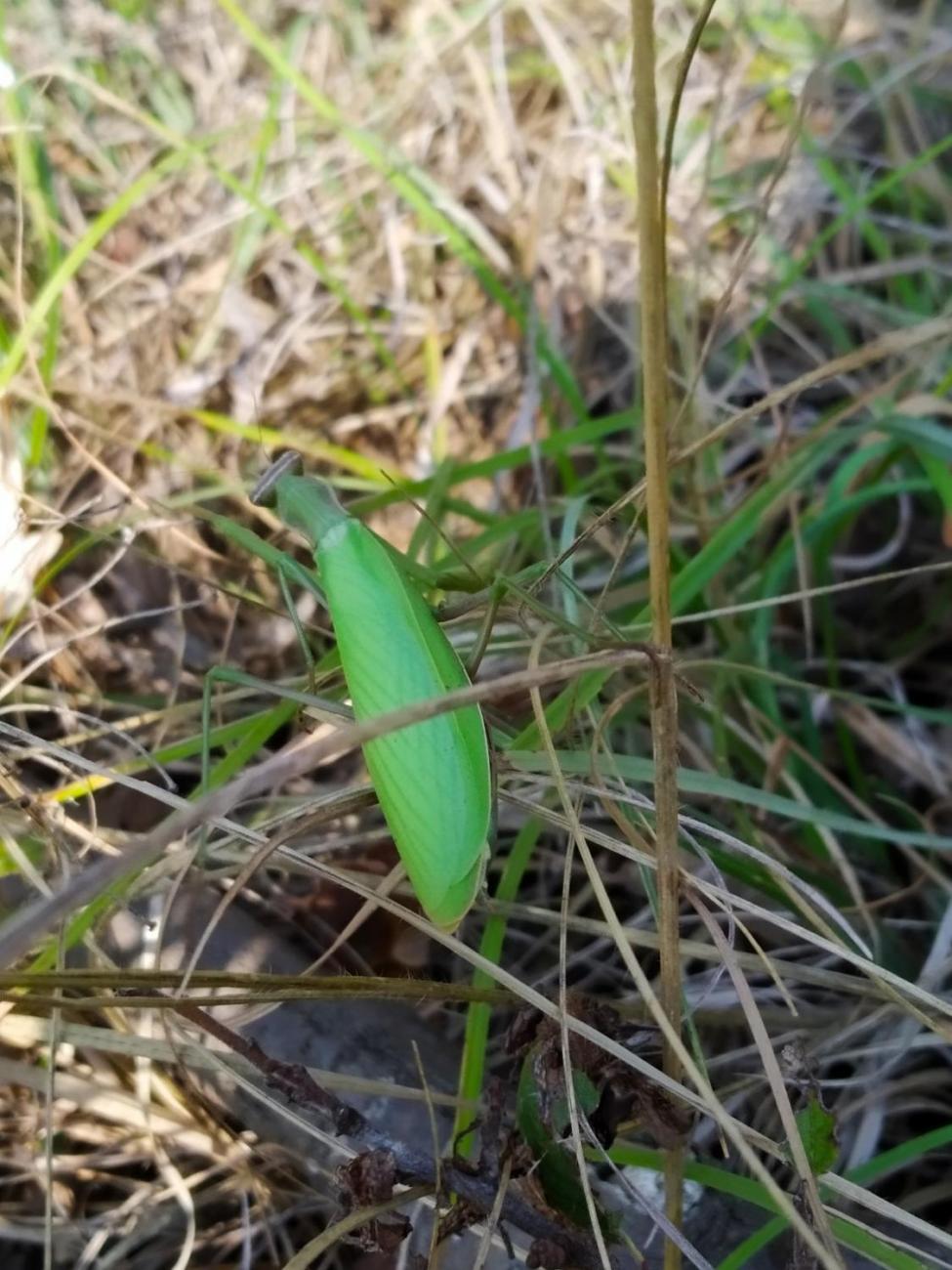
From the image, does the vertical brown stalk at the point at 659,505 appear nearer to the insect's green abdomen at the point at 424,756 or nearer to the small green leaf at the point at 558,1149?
the small green leaf at the point at 558,1149

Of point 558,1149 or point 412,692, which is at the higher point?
point 412,692

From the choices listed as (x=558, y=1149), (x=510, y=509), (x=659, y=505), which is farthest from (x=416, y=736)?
(x=510, y=509)

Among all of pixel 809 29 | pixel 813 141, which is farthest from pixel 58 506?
pixel 809 29

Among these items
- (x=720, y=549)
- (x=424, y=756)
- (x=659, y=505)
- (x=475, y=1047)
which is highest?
(x=659, y=505)

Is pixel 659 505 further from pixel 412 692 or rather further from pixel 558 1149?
pixel 558 1149

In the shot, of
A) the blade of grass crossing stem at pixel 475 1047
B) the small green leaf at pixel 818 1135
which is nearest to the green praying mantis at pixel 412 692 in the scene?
the blade of grass crossing stem at pixel 475 1047

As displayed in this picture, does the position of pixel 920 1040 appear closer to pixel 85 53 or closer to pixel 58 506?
pixel 58 506

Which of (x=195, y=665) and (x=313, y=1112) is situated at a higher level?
(x=195, y=665)
